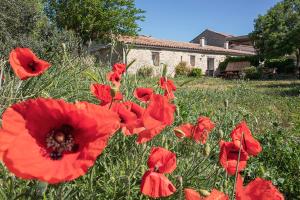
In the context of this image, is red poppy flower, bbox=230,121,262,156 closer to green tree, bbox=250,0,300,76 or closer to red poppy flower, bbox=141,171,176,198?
red poppy flower, bbox=141,171,176,198

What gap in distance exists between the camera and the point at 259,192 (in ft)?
3.89

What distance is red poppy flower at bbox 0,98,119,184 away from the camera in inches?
31.6

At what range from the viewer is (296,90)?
46.5ft

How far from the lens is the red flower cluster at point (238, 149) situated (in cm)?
145

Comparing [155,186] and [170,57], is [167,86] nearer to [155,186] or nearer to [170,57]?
[155,186]

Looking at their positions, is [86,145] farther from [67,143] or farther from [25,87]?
[25,87]

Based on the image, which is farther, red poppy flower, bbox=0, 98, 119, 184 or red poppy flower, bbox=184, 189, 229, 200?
red poppy flower, bbox=184, 189, 229, 200

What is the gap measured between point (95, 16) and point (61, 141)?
29832 millimetres

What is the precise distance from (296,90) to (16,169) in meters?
14.5

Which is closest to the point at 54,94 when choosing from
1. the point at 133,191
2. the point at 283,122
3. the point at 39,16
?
the point at 133,191

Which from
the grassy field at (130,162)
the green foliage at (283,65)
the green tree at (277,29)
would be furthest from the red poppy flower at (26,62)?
the green foliage at (283,65)

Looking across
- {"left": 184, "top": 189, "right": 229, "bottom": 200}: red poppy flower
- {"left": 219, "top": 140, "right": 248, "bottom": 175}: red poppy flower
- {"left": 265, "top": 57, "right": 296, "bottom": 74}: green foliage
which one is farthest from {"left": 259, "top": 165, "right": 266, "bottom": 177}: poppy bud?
{"left": 265, "top": 57, "right": 296, "bottom": 74}: green foliage

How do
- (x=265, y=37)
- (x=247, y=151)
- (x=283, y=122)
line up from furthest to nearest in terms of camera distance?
(x=265, y=37) → (x=283, y=122) → (x=247, y=151)

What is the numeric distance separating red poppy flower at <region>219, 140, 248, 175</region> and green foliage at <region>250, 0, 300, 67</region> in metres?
27.5
